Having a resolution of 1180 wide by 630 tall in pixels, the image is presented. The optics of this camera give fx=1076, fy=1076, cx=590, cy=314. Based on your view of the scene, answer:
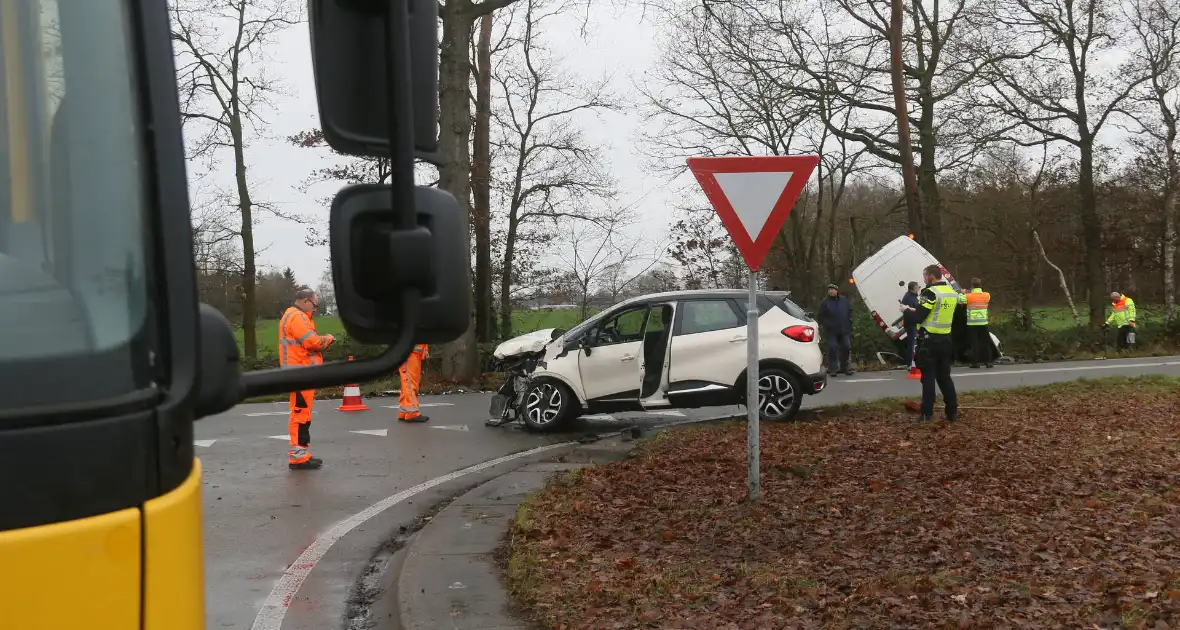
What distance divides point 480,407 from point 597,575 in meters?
10.2

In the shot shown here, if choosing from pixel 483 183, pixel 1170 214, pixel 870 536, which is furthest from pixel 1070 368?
pixel 870 536

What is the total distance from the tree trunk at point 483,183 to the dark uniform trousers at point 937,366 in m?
15.9

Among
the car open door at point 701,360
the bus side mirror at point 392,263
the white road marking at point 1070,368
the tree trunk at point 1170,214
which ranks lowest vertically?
the white road marking at point 1070,368

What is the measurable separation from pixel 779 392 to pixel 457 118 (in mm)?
8929

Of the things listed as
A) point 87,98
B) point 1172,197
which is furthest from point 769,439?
point 1172,197

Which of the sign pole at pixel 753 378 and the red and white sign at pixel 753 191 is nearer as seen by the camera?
the red and white sign at pixel 753 191

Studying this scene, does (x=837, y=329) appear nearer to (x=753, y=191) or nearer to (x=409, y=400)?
(x=409, y=400)

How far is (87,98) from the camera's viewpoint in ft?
5.80

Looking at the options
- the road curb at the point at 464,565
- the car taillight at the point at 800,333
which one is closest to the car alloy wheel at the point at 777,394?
the car taillight at the point at 800,333

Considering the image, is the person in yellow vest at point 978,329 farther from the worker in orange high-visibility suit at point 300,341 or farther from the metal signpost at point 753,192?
the metal signpost at point 753,192

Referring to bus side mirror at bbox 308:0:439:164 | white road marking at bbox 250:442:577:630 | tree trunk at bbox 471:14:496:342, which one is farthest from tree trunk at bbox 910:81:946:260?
bus side mirror at bbox 308:0:439:164

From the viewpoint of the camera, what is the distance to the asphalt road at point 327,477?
6.49 m

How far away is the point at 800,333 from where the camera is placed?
13031 millimetres

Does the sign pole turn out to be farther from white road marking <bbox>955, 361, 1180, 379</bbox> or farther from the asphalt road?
white road marking <bbox>955, 361, 1180, 379</bbox>
